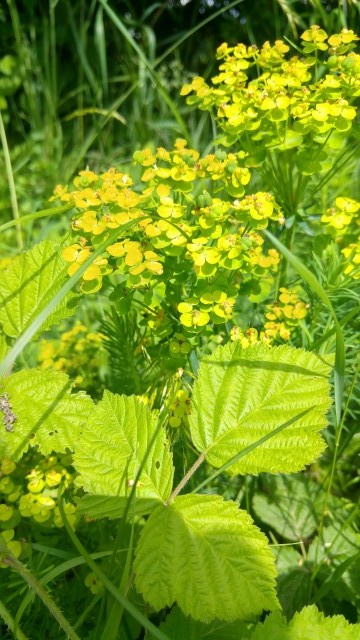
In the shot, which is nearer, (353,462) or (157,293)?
(157,293)

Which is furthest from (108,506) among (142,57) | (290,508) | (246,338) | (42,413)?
(142,57)

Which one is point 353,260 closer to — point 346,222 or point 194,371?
point 346,222

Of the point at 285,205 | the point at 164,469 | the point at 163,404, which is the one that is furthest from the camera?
the point at 285,205

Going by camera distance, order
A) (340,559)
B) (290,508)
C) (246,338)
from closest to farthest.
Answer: (246,338) < (340,559) < (290,508)

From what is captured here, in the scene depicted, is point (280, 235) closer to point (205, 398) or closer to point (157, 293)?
point (157, 293)

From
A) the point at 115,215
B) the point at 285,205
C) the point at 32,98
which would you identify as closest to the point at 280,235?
the point at 285,205

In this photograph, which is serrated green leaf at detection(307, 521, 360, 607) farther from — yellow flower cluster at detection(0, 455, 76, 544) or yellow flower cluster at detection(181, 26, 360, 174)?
yellow flower cluster at detection(181, 26, 360, 174)
